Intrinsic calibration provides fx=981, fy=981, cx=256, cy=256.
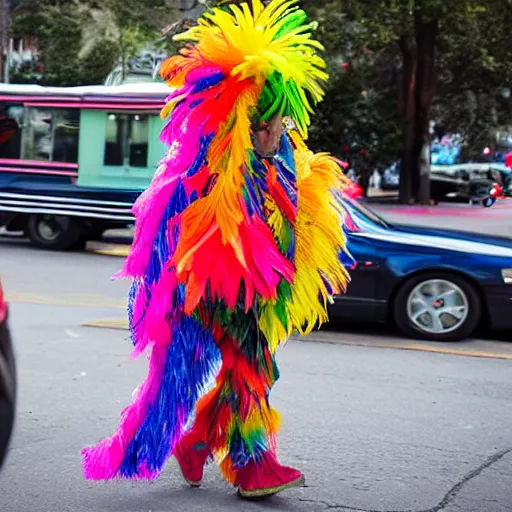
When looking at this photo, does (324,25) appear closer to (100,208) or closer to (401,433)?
(100,208)

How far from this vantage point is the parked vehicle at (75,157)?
50.8 ft

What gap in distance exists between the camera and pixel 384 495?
4355 millimetres

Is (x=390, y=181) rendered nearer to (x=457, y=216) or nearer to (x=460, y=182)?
(x=460, y=182)

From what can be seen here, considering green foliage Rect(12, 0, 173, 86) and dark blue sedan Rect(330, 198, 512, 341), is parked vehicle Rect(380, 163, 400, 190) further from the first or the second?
dark blue sedan Rect(330, 198, 512, 341)

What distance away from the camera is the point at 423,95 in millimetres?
29172

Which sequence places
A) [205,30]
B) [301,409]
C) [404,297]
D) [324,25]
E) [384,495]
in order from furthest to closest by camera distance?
1. [324,25]
2. [404,297]
3. [301,409]
4. [384,495]
5. [205,30]

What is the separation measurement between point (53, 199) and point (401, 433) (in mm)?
11070

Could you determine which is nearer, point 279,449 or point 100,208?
point 279,449

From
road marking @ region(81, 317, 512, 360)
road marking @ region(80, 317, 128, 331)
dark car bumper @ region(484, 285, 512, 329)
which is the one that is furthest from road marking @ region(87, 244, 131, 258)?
dark car bumper @ region(484, 285, 512, 329)

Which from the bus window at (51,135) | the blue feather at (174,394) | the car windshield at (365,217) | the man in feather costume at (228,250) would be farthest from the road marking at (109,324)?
the bus window at (51,135)

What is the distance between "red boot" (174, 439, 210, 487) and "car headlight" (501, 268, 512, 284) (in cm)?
439

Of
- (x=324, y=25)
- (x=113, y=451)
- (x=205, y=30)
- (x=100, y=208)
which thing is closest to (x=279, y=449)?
(x=113, y=451)

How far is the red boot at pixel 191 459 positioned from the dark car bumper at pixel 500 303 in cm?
437

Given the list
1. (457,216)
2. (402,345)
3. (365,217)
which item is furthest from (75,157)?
(457,216)
